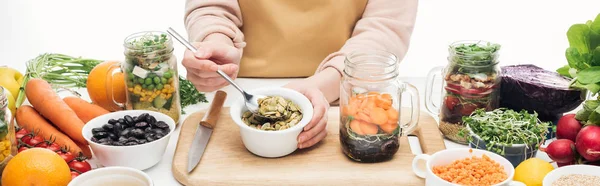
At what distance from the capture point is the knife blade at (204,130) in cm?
153

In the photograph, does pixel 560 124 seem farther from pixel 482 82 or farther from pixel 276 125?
pixel 276 125

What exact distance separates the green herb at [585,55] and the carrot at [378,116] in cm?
39

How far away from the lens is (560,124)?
1.50 metres

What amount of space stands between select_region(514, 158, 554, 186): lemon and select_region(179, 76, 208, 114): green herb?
829 millimetres

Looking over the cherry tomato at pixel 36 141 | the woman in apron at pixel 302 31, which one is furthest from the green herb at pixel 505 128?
the cherry tomato at pixel 36 141

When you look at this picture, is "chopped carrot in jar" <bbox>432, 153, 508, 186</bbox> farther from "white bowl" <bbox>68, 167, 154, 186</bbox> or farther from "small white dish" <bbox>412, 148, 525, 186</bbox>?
"white bowl" <bbox>68, 167, 154, 186</bbox>

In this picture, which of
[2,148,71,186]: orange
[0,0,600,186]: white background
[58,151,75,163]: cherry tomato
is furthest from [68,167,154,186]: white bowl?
[0,0,600,186]: white background

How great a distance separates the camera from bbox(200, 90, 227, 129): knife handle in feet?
5.46

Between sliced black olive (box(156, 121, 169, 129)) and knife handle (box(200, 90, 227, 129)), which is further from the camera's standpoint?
knife handle (box(200, 90, 227, 129))

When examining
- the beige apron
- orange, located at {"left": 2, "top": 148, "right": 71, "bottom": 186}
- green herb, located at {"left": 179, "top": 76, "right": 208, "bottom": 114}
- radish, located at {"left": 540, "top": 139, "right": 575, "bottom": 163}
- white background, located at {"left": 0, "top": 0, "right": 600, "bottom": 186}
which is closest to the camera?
orange, located at {"left": 2, "top": 148, "right": 71, "bottom": 186}

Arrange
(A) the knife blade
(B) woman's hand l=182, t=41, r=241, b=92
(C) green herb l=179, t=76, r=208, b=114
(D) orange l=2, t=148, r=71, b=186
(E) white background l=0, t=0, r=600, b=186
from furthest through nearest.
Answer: (E) white background l=0, t=0, r=600, b=186 < (C) green herb l=179, t=76, r=208, b=114 < (B) woman's hand l=182, t=41, r=241, b=92 < (A) the knife blade < (D) orange l=2, t=148, r=71, b=186

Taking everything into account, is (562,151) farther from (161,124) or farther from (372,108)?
(161,124)

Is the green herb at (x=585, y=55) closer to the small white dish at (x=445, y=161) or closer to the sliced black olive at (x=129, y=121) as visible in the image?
the small white dish at (x=445, y=161)

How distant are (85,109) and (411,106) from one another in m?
0.74
